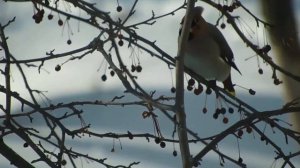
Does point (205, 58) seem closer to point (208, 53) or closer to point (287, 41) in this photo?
point (208, 53)

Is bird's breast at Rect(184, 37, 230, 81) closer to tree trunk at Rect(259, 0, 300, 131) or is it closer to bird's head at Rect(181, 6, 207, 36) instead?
bird's head at Rect(181, 6, 207, 36)

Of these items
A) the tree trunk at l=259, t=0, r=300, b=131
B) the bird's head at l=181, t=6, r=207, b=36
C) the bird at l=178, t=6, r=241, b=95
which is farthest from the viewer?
the bird at l=178, t=6, r=241, b=95

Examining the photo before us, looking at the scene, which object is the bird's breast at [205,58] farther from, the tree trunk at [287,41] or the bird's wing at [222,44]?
the tree trunk at [287,41]

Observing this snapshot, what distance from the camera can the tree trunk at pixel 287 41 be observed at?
6.57 feet

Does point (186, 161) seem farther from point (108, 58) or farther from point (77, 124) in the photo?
point (77, 124)

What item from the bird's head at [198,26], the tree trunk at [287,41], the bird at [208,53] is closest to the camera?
the tree trunk at [287,41]

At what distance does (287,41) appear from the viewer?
6.51 feet

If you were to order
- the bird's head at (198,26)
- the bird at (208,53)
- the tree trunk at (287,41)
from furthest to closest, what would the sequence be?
the bird at (208,53)
the bird's head at (198,26)
the tree trunk at (287,41)

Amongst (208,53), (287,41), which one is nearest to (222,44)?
(208,53)

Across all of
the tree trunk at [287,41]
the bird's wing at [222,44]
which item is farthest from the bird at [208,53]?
the tree trunk at [287,41]

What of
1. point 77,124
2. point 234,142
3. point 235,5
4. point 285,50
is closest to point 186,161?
point 235,5

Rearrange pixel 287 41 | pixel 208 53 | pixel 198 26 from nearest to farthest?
pixel 287 41, pixel 198 26, pixel 208 53

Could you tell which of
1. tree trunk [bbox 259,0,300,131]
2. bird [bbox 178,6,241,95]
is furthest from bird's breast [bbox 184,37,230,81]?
tree trunk [bbox 259,0,300,131]

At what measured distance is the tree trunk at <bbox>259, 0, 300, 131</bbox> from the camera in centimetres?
200
